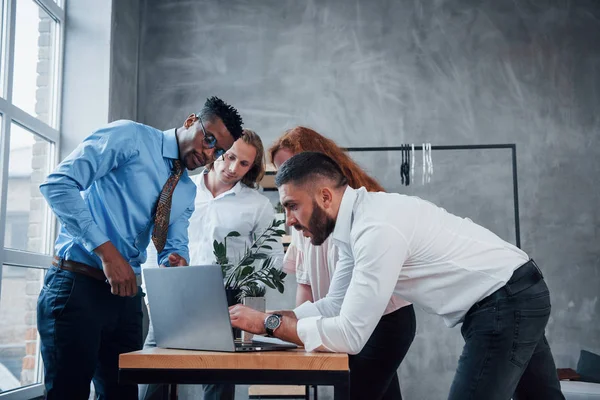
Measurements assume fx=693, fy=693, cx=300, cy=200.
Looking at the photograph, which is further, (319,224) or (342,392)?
(319,224)

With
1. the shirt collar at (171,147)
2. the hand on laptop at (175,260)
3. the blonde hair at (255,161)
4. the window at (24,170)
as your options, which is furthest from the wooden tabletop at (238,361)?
the window at (24,170)

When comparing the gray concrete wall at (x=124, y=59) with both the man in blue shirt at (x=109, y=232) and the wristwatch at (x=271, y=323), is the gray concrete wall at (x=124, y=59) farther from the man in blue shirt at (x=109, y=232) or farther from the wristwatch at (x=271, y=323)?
the wristwatch at (x=271, y=323)

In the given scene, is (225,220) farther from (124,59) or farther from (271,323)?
(124,59)

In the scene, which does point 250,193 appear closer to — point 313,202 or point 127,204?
point 127,204

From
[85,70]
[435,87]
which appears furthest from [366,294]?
[435,87]

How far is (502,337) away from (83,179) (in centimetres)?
118

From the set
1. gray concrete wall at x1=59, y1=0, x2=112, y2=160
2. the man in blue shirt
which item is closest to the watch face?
the man in blue shirt

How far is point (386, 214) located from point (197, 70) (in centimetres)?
335

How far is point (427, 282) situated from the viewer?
1744 millimetres

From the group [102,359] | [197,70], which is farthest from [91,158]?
[197,70]

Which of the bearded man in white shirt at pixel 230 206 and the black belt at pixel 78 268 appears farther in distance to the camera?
the bearded man in white shirt at pixel 230 206

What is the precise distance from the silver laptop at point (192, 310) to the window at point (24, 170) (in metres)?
1.55

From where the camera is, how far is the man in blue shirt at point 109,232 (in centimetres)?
188

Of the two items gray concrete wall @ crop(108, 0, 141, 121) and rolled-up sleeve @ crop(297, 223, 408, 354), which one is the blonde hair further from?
rolled-up sleeve @ crop(297, 223, 408, 354)
